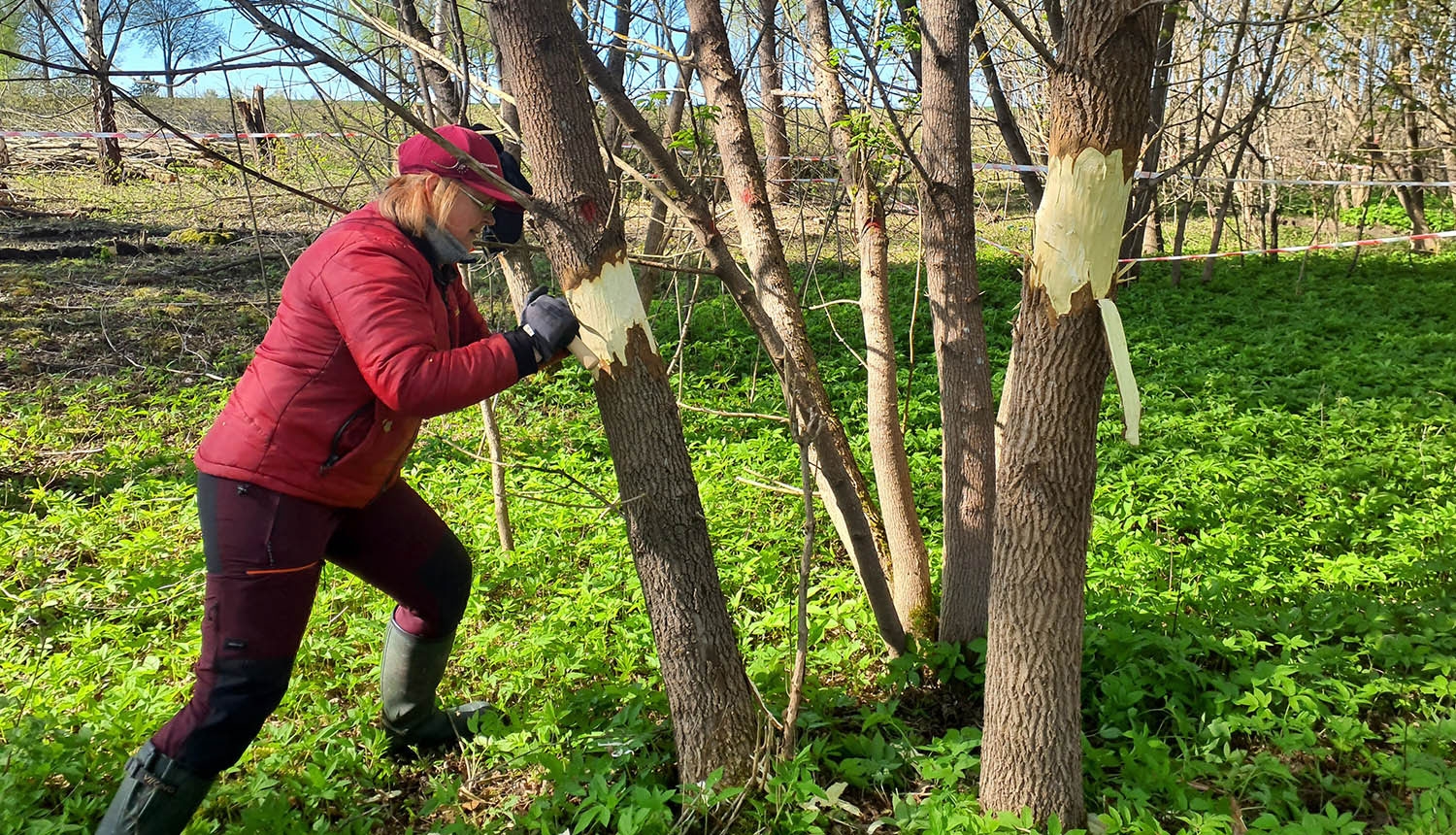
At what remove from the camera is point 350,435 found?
80.6 inches

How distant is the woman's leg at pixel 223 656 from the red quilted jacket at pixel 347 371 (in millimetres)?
69

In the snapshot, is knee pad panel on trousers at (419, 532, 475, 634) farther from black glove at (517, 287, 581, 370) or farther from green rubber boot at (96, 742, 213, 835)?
black glove at (517, 287, 581, 370)

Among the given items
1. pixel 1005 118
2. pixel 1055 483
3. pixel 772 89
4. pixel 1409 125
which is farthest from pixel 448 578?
pixel 1409 125

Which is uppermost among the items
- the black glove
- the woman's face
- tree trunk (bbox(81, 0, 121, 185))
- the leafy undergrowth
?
tree trunk (bbox(81, 0, 121, 185))

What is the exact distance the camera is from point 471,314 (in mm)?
2438

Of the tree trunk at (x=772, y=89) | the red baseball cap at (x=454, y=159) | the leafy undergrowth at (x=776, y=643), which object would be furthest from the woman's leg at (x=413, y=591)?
the tree trunk at (x=772, y=89)

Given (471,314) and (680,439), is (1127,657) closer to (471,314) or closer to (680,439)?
(680,439)

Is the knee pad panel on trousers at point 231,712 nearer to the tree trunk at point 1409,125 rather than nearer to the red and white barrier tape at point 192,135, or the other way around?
the red and white barrier tape at point 192,135

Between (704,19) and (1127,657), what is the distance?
2.52m

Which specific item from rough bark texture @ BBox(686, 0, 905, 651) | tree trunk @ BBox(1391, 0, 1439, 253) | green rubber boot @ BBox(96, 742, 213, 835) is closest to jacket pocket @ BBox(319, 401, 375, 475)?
green rubber boot @ BBox(96, 742, 213, 835)

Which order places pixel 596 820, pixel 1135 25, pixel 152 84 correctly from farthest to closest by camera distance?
Result: pixel 152 84 → pixel 596 820 → pixel 1135 25

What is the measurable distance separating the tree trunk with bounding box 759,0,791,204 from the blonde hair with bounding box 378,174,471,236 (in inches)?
61.3

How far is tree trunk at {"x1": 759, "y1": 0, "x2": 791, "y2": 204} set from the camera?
3.77 meters

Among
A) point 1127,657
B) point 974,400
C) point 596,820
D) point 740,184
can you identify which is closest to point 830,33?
point 740,184
